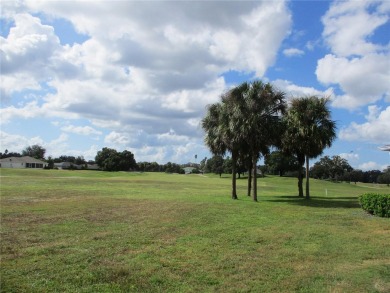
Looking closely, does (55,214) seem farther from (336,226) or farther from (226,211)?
(336,226)

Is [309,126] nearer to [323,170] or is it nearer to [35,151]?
[323,170]

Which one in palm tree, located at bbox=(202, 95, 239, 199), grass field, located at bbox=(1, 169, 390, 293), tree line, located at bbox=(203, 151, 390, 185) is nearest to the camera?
grass field, located at bbox=(1, 169, 390, 293)

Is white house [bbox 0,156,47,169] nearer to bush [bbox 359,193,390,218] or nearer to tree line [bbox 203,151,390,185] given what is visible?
tree line [bbox 203,151,390,185]

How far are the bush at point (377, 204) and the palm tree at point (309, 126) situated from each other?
29.5ft

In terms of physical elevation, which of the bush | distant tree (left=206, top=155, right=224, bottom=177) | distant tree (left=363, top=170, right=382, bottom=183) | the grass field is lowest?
the grass field

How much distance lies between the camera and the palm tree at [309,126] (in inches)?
1101

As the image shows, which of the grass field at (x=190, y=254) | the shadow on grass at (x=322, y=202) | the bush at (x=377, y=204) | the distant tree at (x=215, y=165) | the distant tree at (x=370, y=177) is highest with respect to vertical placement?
the distant tree at (x=215, y=165)

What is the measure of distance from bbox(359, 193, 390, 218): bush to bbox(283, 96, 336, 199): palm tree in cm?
Answer: 900

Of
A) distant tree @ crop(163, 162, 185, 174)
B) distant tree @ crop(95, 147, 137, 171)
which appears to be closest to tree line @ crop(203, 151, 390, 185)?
distant tree @ crop(163, 162, 185, 174)

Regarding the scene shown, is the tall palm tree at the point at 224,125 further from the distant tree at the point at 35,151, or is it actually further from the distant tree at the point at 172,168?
the distant tree at the point at 35,151

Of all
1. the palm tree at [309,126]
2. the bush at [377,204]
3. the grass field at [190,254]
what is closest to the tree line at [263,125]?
the palm tree at [309,126]

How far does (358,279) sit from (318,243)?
3.51 m

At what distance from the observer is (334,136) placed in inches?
1128

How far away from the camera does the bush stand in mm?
17428
